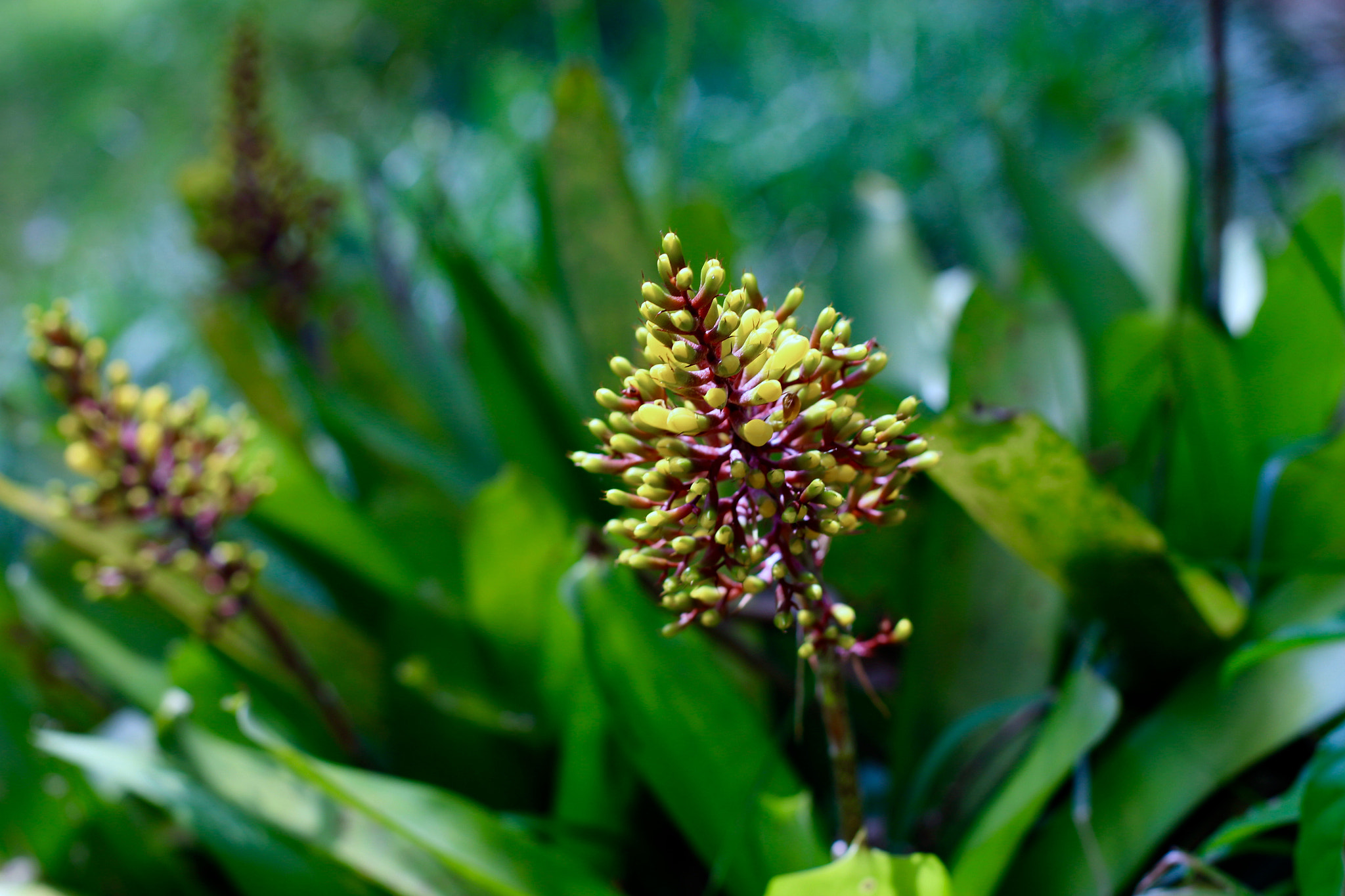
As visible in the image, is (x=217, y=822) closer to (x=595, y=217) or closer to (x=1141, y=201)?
(x=595, y=217)

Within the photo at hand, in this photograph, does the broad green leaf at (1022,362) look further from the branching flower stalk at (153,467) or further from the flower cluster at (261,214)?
the flower cluster at (261,214)

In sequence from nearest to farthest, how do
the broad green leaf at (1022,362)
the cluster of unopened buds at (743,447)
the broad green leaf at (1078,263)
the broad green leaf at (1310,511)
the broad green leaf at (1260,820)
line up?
the cluster of unopened buds at (743,447) → the broad green leaf at (1260,820) → the broad green leaf at (1310,511) → the broad green leaf at (1022,362) → the broad green leaf at (1078,263)

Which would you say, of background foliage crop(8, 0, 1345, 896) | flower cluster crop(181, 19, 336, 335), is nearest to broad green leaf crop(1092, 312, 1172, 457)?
background foliage crop(8, 0, 1345, 896)

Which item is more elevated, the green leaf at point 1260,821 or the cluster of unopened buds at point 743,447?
the cluster of unopened buds at point 743,447

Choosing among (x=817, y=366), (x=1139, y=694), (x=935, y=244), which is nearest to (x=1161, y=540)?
(x=1139, y=694)

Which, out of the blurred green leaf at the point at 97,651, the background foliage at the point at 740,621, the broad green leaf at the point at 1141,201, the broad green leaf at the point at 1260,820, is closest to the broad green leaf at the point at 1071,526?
the background foliage at the point at 740,621

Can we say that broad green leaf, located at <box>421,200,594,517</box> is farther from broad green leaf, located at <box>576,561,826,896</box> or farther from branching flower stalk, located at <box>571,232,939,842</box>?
branching flower stalk, located at <box>571,232,939,842</box>
